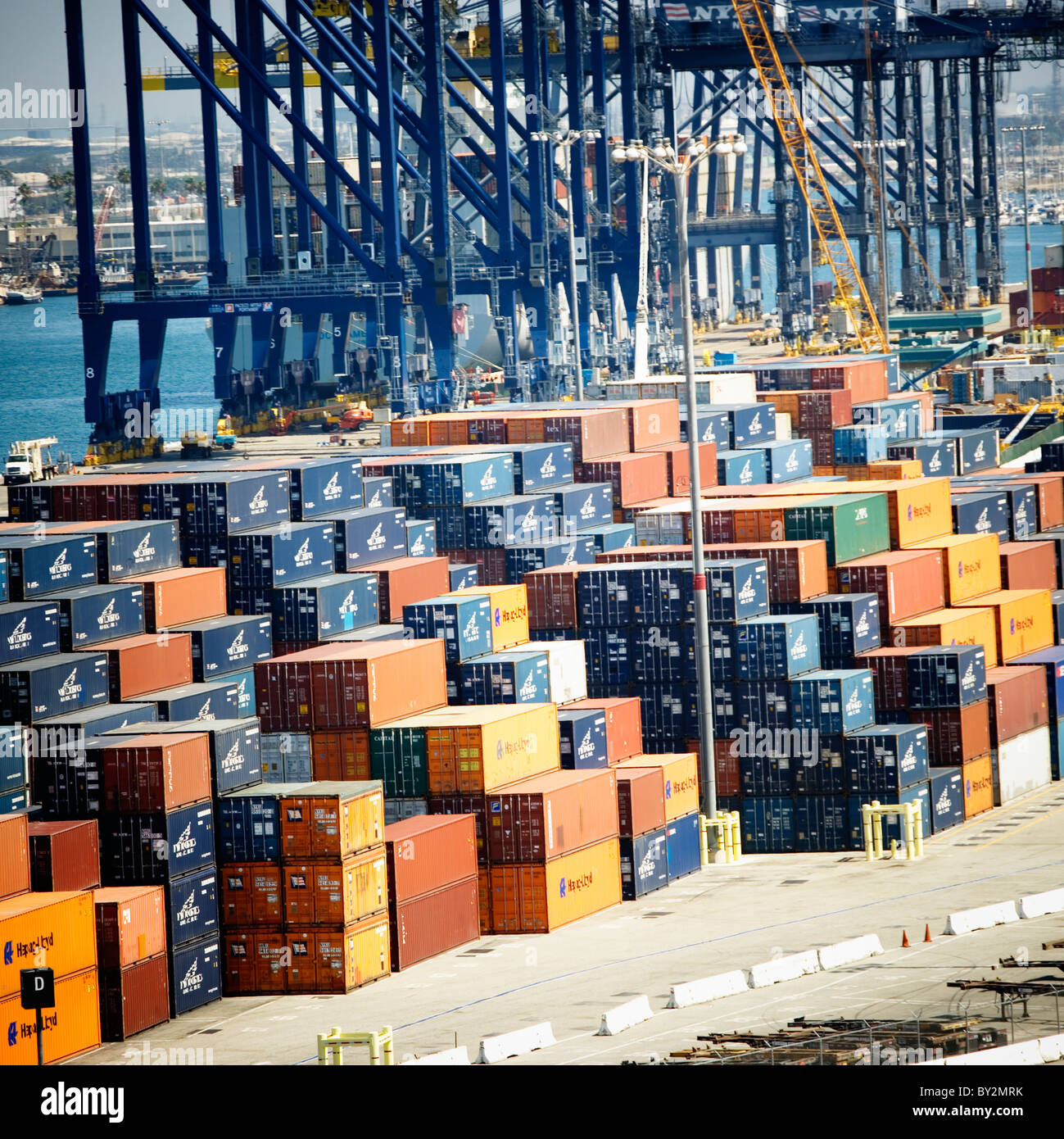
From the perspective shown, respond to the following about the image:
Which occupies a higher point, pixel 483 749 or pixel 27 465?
pixel 27 465

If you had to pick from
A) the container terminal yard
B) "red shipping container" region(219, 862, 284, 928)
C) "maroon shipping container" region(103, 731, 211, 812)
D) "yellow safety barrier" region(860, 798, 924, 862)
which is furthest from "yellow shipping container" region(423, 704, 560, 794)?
"yellow safety barrier" region(860, 798, 924, 862)

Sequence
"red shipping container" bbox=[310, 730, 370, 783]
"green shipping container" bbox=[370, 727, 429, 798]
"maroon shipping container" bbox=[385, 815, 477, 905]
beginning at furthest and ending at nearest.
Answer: "red shipping container" bbox=[310, 730, 370, 783] < "green shipping container" bbox=[370, 727, 429, 798] < "maroon shipping container" bbox=[385, 815, 477, 905]

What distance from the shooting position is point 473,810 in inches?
1581

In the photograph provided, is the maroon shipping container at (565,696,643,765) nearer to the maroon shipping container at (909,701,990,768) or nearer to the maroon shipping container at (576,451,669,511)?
the maroon shipping container at (909,701,990,768)

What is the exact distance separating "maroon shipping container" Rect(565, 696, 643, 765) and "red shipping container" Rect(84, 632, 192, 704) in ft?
26.0

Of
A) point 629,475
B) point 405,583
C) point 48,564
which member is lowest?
point 405,583

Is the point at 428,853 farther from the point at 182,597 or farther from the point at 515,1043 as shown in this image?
the point at 182,597

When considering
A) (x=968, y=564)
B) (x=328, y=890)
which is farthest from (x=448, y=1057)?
(x=968, y=564)

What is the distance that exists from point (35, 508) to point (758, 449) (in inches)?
897

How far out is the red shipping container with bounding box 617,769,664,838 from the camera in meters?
42.6

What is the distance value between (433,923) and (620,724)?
7595mm

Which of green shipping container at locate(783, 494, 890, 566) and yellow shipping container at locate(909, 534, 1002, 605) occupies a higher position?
green shipping container at locate(783, 494, 890, 566)
